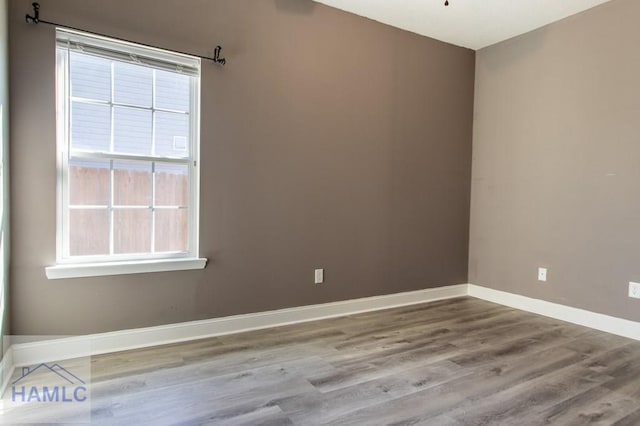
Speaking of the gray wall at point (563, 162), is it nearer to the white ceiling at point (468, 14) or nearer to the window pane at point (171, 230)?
the white ceiling at point (468, 14)

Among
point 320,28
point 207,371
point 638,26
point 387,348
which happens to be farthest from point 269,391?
point 638,26

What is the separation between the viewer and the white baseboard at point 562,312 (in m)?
3.09

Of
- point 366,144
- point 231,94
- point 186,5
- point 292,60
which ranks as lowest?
point 366,144

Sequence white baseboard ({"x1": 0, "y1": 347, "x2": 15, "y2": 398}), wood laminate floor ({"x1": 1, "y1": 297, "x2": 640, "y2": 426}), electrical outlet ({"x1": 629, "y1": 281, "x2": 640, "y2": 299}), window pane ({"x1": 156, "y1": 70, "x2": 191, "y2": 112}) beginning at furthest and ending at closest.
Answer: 1. electrical outlet ({"x1": 629, "y1": 281, "x2": 640, "y2": 299})
2. window pane ({"x1": 156, "y1": 70, "x2": 191, "y2": 112})
3. white baseboard ({"x1": 0, "y1": 347, "x2": 15, "y2": 398})
4. wood laminate floor ({"x1": 1, "y1": 297, "x2": 640, "y2": 426})

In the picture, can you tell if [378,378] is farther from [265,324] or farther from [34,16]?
[34,16]

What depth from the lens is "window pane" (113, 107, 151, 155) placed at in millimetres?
2592

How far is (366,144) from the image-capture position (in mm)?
3590

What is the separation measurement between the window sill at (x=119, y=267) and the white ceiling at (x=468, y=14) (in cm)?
240

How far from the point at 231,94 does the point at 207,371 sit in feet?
6.37

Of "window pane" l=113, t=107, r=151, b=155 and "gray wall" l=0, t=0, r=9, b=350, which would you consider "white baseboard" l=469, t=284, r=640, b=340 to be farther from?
"gray wall" l=0, t=0, r=9, b=350

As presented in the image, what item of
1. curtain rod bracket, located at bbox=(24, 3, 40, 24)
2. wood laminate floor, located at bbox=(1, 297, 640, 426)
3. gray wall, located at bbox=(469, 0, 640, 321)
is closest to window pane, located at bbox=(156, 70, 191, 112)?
curtain rod bracket, located at bbox=(24, 3, 40, 24)

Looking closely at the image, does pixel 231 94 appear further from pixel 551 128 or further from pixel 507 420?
pixel 551 128

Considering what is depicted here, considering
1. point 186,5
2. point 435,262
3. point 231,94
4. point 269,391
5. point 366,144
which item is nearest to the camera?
point 269,391

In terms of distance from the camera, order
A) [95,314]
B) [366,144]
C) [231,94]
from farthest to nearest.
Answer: [366,144]
[231,94]
[95,314]
